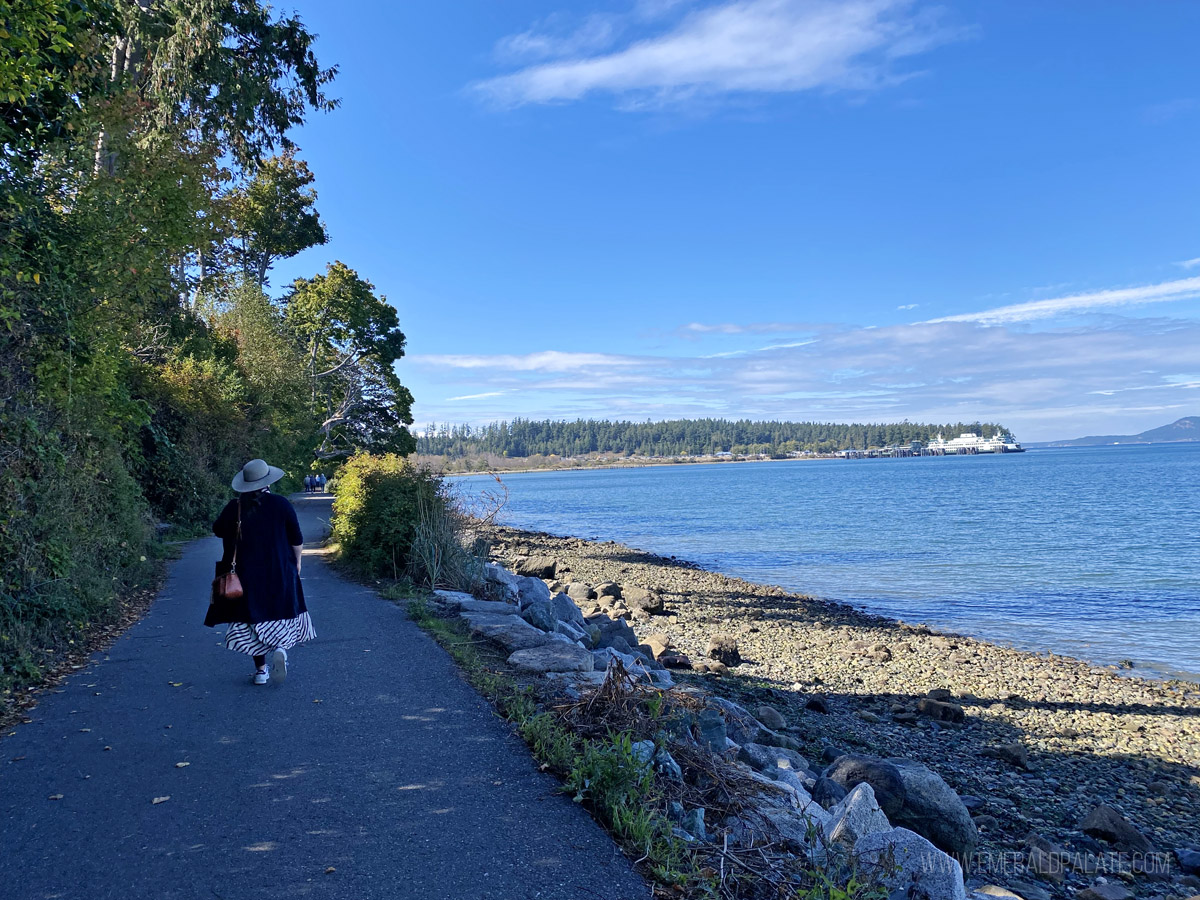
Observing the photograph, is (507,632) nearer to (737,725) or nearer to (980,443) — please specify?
(737,725)

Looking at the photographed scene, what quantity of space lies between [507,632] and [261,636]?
254 cm

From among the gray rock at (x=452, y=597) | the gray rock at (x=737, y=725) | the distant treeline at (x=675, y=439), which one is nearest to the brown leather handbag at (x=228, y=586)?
the gray rock at (x=452, y=597)

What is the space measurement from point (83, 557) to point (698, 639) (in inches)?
394

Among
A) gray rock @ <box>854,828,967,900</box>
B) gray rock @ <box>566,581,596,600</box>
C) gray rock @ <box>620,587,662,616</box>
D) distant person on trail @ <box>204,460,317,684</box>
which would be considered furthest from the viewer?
gray rock @ <box>566,581,596,600</box>

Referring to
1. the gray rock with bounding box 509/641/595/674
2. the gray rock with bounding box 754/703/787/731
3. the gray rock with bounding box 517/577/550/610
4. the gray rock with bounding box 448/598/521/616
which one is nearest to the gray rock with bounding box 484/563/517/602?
the gray rock with bounding box 517/577/550/610

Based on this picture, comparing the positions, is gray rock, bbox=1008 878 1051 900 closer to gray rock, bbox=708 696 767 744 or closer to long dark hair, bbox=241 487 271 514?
gray rock, bbox=708 696 767 744

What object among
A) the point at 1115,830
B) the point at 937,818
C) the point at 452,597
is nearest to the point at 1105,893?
the point at 937,818

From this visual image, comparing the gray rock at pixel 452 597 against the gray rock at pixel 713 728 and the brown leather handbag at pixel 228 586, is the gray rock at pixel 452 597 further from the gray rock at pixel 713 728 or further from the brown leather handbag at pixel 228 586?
the gray rock at pixel 713 728

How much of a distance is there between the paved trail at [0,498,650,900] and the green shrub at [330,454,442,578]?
5.19 metres

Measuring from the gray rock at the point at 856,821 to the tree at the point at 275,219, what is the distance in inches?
1284

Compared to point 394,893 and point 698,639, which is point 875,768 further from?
point 698,639

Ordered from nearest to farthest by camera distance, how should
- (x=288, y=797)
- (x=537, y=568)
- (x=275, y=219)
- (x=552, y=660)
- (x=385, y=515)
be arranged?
(x=288, y=797)
(x=552, y=660)
(x=385, y=515)
(x=537, y=568)
(x=275, y=219)

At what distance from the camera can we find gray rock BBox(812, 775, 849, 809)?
18.7 feet

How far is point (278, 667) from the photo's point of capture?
21.7ft
